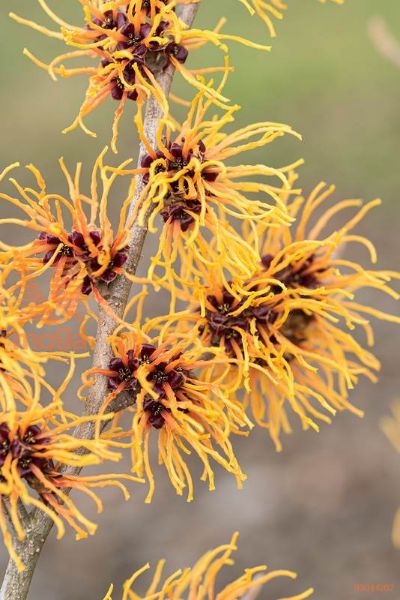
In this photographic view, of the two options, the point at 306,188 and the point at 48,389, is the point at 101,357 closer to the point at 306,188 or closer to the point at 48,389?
the point at 48,389

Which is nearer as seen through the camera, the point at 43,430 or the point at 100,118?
the point at 43,430

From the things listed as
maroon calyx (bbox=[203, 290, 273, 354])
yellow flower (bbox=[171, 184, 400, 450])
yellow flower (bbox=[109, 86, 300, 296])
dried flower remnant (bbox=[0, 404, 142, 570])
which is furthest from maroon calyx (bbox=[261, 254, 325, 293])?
dried flower remnant (bbox=[0, 404, 142, 570])

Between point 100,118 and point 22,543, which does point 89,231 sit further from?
point 100,118

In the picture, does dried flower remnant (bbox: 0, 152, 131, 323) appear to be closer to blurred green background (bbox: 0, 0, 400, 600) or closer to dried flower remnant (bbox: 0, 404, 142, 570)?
dried flower remnant (bbox: 0, 404, 142, 570)

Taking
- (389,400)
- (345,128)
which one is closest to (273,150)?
(345,128)
